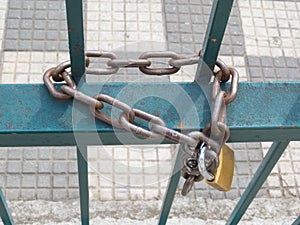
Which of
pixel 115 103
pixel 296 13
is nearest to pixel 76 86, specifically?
pixel 115 103

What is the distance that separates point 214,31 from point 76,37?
0.23m

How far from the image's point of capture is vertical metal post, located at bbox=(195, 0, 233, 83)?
0.76 metres

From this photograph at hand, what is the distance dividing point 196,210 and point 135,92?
5.31 feet

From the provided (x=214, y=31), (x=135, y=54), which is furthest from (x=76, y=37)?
(x=135, y=54)

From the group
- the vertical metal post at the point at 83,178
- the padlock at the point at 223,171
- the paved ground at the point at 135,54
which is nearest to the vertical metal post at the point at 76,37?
the vertical metal post at the point at 83,178

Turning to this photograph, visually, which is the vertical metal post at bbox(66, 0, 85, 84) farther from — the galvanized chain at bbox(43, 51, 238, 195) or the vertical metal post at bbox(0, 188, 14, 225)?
the vertical metal post at bbox(0, 188, 14, 225)

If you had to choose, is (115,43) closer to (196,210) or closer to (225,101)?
(196,210)

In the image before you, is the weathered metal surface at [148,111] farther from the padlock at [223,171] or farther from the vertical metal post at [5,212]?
the vertical metal post at [5,212]

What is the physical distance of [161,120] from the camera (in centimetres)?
79

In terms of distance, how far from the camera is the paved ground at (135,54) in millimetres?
2406

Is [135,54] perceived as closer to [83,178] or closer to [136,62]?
[83,178]

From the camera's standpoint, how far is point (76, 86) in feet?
2.80

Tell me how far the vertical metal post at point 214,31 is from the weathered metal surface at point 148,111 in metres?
0.06

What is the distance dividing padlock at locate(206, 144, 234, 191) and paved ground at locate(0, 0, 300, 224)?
1318 mm
